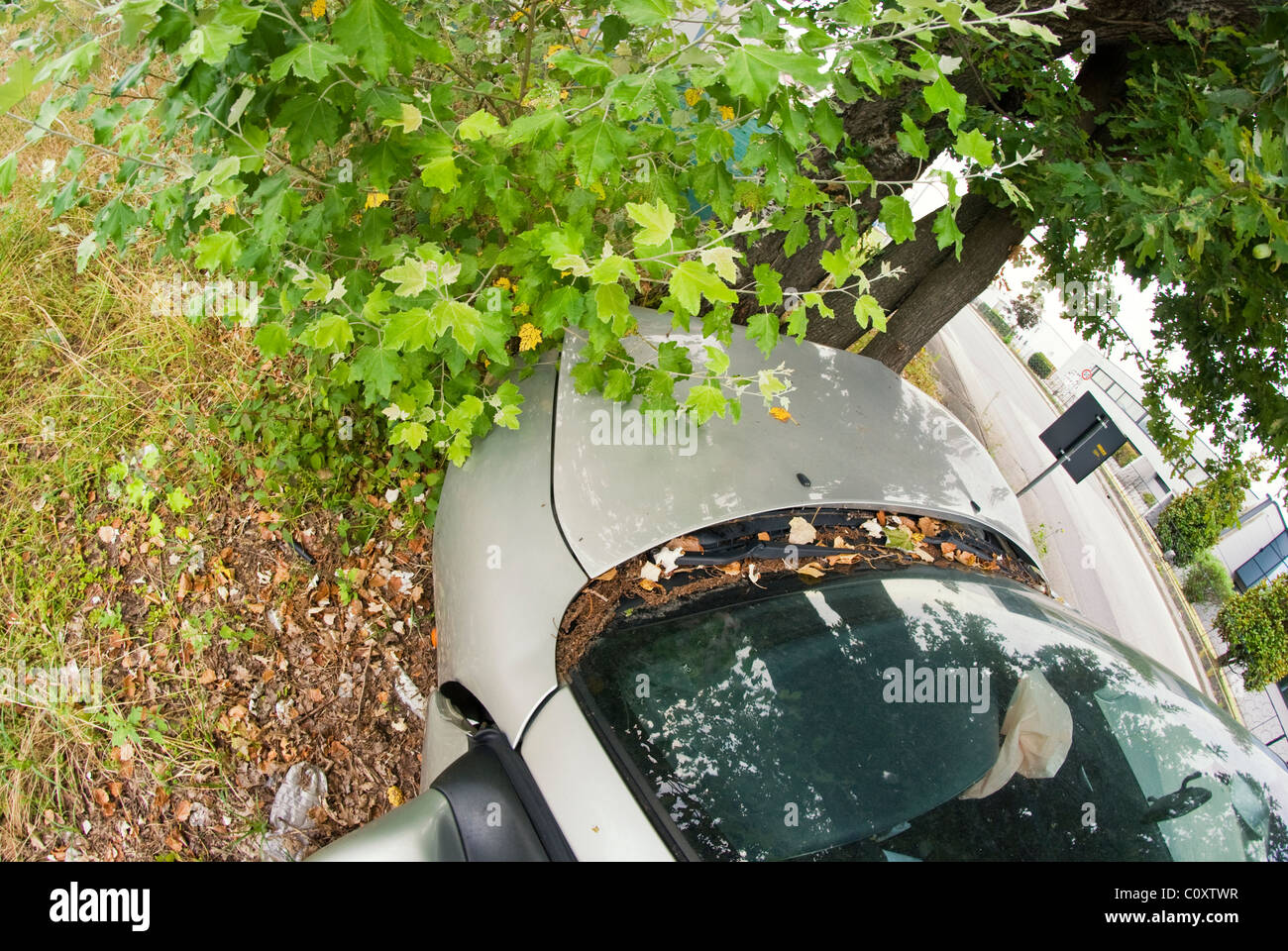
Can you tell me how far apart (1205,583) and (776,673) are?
10133 millimetres

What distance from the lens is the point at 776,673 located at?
1.70m

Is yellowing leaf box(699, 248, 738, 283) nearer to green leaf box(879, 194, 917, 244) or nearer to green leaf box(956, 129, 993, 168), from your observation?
green leaf box(879, 194, 917, 244)

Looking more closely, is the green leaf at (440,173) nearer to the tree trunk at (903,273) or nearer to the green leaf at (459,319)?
the green leaf at (459,319)

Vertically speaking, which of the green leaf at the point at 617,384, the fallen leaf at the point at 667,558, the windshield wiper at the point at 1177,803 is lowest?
the fallen leaf at the point at 667,558

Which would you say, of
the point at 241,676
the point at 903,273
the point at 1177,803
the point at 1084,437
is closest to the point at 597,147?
the point at 1177,803

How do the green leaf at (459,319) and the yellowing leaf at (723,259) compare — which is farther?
the green leaf at (459,319)

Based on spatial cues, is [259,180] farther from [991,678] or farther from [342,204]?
[991,678]

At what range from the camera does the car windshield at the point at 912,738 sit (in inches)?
59.8

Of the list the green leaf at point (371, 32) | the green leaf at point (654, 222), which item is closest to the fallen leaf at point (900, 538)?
the green leaf at point (654, 222)

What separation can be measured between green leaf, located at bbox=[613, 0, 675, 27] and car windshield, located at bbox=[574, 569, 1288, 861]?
1.40m

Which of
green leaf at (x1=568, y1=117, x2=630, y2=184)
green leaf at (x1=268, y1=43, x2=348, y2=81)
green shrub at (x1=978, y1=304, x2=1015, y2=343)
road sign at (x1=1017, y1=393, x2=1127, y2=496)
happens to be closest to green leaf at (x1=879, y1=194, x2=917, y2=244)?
green leaf at (x1=568, y1=117, x2=630, y2=184)

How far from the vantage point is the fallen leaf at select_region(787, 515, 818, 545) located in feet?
6.74

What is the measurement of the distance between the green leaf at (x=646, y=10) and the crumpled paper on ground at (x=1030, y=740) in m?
1.75

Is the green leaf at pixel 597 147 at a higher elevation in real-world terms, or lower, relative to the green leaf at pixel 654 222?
higher
